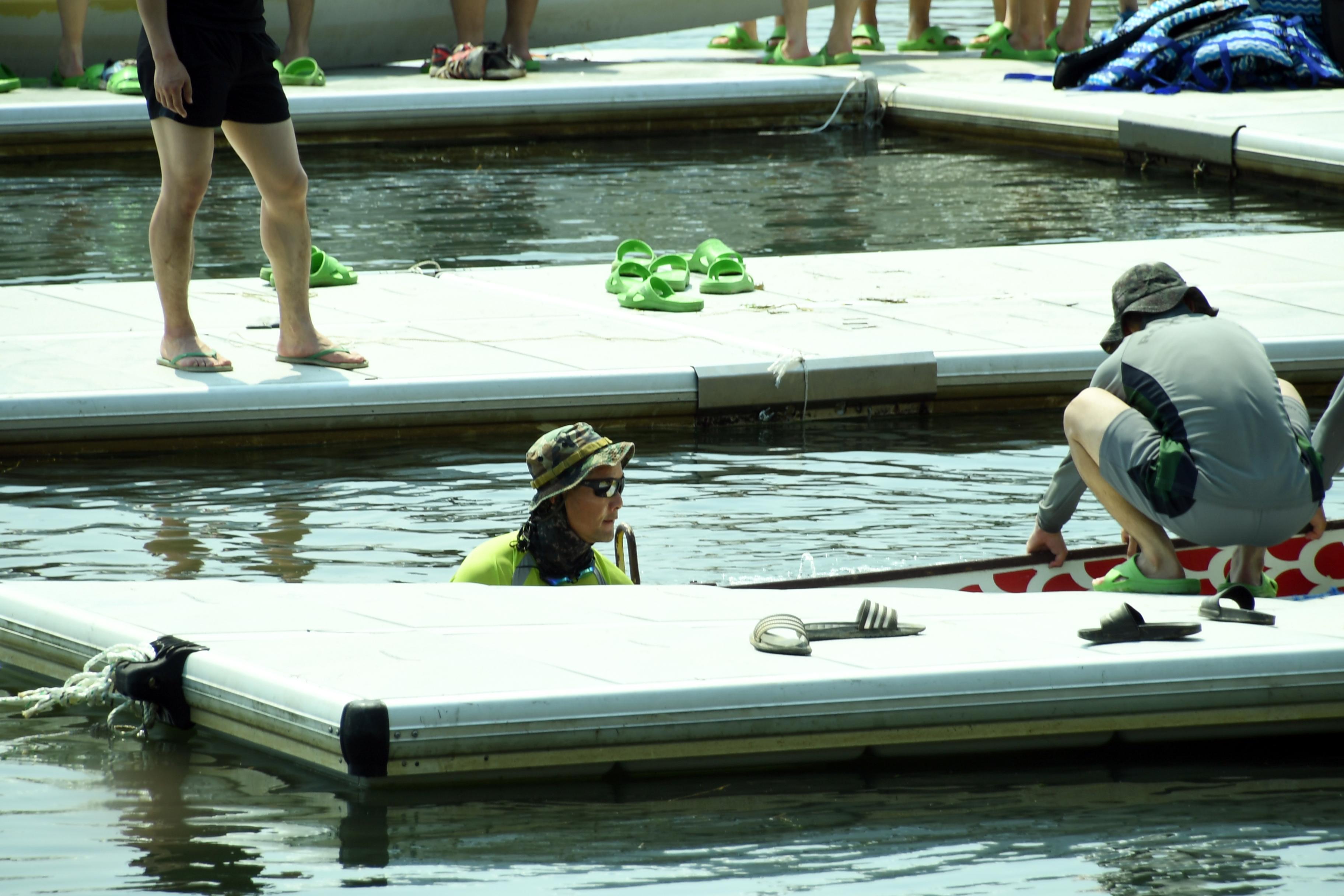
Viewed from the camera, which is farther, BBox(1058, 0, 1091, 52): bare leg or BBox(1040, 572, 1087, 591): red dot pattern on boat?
BBox(1058, 0, 1091, 52): bare leg

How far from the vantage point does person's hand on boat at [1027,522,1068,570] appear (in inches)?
246

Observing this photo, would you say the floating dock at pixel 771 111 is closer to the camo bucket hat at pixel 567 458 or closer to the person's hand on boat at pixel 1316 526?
the person's hand on boat at pixel 1316 526

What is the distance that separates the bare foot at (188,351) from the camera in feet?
27.0

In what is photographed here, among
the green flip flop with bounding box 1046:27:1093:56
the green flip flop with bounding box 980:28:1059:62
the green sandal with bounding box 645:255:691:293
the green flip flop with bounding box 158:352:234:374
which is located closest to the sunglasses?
the green flip flop with bounding box 158:352:234:374

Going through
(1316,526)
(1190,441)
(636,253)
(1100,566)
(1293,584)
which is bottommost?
(1293,584)

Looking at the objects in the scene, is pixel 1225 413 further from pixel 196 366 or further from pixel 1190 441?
pixel 196 366

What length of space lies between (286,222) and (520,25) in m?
10.5

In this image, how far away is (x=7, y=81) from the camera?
16297 millimetres

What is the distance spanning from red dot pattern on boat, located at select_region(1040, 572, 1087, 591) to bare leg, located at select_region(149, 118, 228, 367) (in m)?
3.46

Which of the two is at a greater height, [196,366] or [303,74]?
[303,74]

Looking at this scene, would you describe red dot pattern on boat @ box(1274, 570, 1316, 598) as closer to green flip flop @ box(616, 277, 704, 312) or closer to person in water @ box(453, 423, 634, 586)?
person in water @ box(453, 423, 634, 586)

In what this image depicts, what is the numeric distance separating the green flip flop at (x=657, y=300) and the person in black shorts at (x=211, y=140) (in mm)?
1757

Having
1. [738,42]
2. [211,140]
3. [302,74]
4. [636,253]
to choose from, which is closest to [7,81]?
[302,74]

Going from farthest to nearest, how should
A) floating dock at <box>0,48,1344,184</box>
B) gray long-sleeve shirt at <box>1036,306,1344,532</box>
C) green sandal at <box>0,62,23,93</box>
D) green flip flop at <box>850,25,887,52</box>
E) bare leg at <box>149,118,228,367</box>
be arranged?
1. green flip flop at <box>850,25,887,52</box>
2. green sandal at <box>0,62,23,93</box>
3. floating dock at <box>0,48,1344,184</box>
4. bare leg at <box>149,118,228,367</box>
5. gray long-sleeve shirt at <box>1036,306,1344,532</box>
